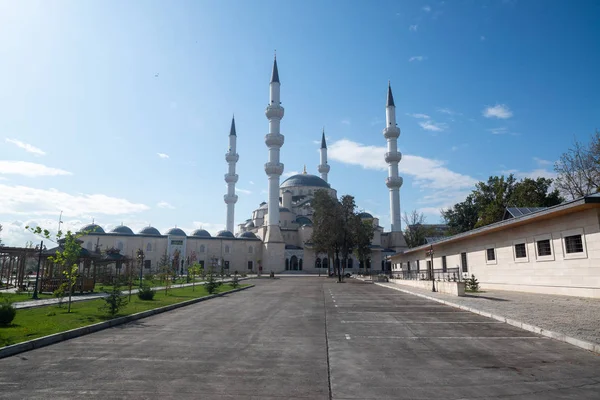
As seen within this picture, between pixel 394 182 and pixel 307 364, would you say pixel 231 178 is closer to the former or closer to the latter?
pixel 394 182

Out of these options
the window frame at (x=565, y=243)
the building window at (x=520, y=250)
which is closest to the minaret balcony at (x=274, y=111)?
the building window at (x=520, y=250)

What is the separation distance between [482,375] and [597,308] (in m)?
8.51

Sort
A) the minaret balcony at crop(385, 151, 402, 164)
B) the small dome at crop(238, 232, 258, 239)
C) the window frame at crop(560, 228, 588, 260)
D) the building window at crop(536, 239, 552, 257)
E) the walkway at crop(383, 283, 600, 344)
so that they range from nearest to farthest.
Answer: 1. the walkway at crop(383, 283, 600, 344)
2. the window frame at crop(560, 228, 588, 260)
3. the building window at crop(536, 239, 552, 257)
4. the minaret balcony at crop(385, 151, 402, 164)
5. the small dome at crop(238, 232, 258, 239)

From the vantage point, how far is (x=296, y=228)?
229ft

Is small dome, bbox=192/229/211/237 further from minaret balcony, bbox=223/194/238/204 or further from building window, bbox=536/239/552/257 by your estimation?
building window, bbox=536/239/552/257

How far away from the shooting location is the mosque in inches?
2176

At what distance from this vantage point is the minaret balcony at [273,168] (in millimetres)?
54906

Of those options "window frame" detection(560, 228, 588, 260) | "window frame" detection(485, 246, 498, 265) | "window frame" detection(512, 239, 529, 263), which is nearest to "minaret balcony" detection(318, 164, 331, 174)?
"window frame" detection(485, 246, 498, 265)

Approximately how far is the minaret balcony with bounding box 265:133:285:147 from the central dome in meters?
22.3

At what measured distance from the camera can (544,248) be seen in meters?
16.7

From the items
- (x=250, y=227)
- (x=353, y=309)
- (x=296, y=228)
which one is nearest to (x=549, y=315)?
(x=353, y=309)

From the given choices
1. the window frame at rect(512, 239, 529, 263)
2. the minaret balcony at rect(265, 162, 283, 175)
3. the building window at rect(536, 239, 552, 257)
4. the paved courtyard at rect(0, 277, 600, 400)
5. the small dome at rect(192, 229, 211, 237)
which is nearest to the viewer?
the paved courtyard at rect(0, 277, 600, 400)

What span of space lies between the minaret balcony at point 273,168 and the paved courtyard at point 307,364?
4607 cm

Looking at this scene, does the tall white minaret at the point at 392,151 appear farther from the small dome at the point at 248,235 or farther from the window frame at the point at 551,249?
the window frame at the point at 551,249
